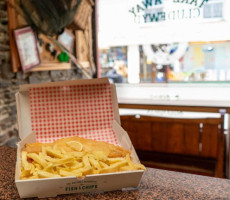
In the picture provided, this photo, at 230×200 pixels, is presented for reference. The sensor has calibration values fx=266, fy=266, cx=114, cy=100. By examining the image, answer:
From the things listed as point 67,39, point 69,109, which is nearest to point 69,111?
point 69,109

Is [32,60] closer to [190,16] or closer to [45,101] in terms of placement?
[45,101]

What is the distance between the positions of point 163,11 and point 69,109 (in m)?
3.23

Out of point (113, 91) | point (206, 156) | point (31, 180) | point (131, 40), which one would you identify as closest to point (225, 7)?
point (131, 40)

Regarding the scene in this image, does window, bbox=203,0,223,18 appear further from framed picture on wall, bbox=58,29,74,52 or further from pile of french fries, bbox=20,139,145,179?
pile of french fries, bbox=20,139,145,179

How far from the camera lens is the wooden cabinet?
2.20 meters

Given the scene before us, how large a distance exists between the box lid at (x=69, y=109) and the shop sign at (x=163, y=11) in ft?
9.74

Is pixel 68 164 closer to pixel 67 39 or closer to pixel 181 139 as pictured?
pixel 181 139

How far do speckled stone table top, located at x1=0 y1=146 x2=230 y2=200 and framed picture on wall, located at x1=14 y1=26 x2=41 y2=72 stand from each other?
170 cm

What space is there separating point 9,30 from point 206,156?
2040 mm

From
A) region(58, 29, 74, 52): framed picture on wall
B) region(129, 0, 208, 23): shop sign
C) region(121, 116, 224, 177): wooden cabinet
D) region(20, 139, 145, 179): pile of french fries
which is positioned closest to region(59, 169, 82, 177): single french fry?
region(20, 139, 145, 179): pile of french fries

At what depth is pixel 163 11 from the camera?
3.84m

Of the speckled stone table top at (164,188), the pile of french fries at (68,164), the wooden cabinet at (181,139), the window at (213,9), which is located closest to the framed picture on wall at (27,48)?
the wooden cabinet at (181,139)

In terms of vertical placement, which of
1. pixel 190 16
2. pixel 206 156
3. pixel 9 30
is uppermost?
pixel 190 16

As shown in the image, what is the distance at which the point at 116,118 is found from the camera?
3.40 ft
